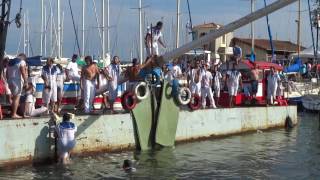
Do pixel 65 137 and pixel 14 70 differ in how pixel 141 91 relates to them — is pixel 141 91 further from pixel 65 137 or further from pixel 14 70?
pixel 14 70

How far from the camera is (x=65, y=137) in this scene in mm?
15703

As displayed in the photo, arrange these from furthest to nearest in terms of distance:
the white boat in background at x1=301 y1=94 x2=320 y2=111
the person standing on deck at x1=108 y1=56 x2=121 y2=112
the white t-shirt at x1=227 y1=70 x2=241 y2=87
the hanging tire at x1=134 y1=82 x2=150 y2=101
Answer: the white boat in background at x1=301 y1=94 x2=320 y2=111, the white t-shirt at x1=227 y1=70 x2=241 y2=87, the person standing on deck at x1=108 y1=56 x2=121 y2=112, the hanging tire at x1=134 y1=82 x2=150 y2=101

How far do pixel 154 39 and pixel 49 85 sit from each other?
3.55m

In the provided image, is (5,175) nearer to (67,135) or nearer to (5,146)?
(5,146)

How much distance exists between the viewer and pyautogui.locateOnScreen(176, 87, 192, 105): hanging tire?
19.3m

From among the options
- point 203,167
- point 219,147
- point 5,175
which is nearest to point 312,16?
point 219,147

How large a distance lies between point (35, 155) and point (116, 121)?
3.06m

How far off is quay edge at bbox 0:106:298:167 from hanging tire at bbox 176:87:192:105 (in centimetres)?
71

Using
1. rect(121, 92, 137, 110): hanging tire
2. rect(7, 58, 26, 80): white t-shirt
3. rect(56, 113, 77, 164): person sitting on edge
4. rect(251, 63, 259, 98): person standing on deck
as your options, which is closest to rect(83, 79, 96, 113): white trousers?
rect(121, 92, 137, 110): hanging tire

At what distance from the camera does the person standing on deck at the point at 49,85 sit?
59.8 feet

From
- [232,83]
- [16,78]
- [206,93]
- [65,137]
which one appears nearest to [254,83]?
[232,83]

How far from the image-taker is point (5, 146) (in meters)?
15.3

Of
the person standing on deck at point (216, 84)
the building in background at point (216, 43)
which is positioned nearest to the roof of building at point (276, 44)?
the building in background at point (216, 43)

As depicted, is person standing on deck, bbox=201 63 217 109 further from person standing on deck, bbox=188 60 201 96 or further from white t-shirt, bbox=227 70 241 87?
white t-shirt, bbox=227 70 241 87
